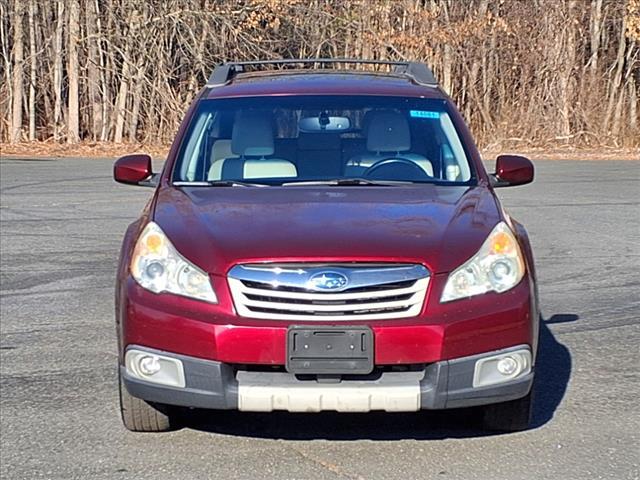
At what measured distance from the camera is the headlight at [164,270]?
4797 mm

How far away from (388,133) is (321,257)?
5.88ft

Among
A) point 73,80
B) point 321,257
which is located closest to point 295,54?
point 73,80

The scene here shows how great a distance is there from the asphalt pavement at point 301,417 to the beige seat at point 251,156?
4.29 feet

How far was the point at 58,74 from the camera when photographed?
2909 centimetres

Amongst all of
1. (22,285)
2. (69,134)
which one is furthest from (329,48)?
(22,285)

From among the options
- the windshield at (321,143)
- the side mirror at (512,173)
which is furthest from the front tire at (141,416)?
the side mirror at (512,173)

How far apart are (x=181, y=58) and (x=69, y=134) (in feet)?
11.4

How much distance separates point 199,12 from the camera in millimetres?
27125

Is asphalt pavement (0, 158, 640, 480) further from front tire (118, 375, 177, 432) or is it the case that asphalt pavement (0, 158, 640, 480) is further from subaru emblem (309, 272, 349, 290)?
subaru emblem (309, 272, 349, 290)

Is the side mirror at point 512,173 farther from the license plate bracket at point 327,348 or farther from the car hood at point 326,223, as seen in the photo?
the license plate bracket at point 327,348

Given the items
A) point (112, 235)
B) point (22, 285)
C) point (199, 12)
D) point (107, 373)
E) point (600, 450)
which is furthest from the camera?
point (199, 12)

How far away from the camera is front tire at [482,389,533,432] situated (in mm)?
5320

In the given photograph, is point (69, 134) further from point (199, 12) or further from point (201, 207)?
point (201, 207)

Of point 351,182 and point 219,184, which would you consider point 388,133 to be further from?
point 219,184
